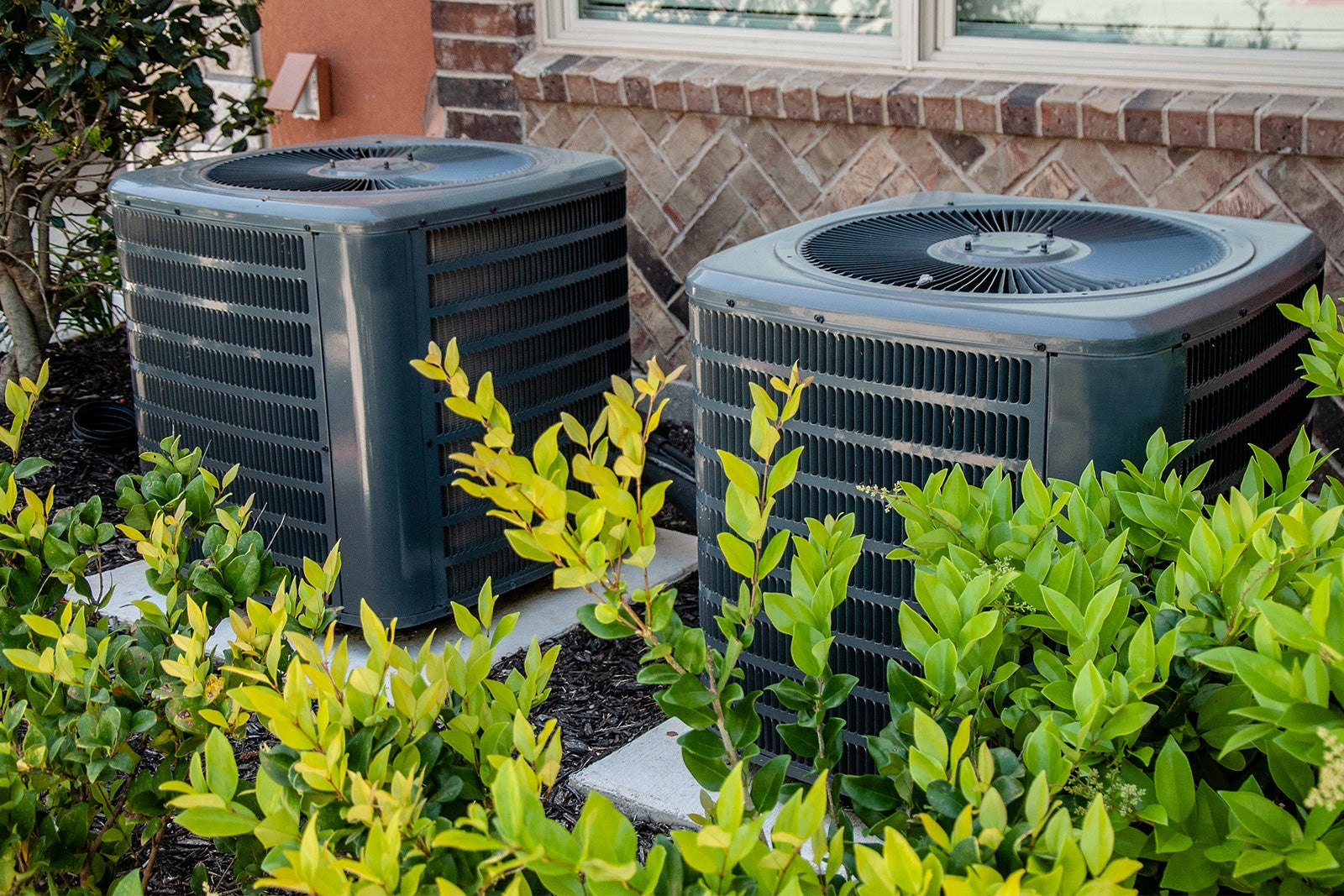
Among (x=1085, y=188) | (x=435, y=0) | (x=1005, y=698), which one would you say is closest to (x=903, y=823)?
(x=1005, y=698)

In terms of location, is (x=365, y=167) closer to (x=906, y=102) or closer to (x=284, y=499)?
(x=284, y=499)

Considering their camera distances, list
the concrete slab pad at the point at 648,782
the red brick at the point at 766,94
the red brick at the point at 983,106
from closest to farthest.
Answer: the concrete slab pad at the point at 648,782, the red brick at the point at 983,106, the red brick at the point at 766,94

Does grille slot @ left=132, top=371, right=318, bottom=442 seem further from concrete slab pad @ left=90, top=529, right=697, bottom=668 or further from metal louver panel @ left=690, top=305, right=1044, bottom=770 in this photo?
metal louver panel @ left=690, top=305, right=1044, bottom=770

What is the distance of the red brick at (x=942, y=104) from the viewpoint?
3766 millimetres

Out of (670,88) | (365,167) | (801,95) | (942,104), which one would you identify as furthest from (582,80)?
(365,167)

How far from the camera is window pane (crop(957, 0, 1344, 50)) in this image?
346cm

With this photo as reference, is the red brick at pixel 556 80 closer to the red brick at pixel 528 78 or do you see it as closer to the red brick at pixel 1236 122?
the red brick at pixel 528 78

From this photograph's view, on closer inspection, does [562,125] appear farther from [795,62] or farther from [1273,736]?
[1273,736]

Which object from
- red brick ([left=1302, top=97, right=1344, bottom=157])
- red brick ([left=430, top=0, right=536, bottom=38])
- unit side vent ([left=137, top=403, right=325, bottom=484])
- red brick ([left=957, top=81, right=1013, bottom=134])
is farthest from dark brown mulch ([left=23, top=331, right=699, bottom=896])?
red brick ([left=1302, top=97, right=1344, bottom=157])

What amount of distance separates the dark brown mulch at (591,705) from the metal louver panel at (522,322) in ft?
0.90

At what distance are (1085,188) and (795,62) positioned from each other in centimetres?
101

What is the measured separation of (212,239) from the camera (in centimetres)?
296

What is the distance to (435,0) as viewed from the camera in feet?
15.0

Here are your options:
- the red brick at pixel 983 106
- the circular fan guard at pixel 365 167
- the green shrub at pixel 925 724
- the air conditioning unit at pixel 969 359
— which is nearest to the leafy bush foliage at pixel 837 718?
the green shrub at pixel 925 724
